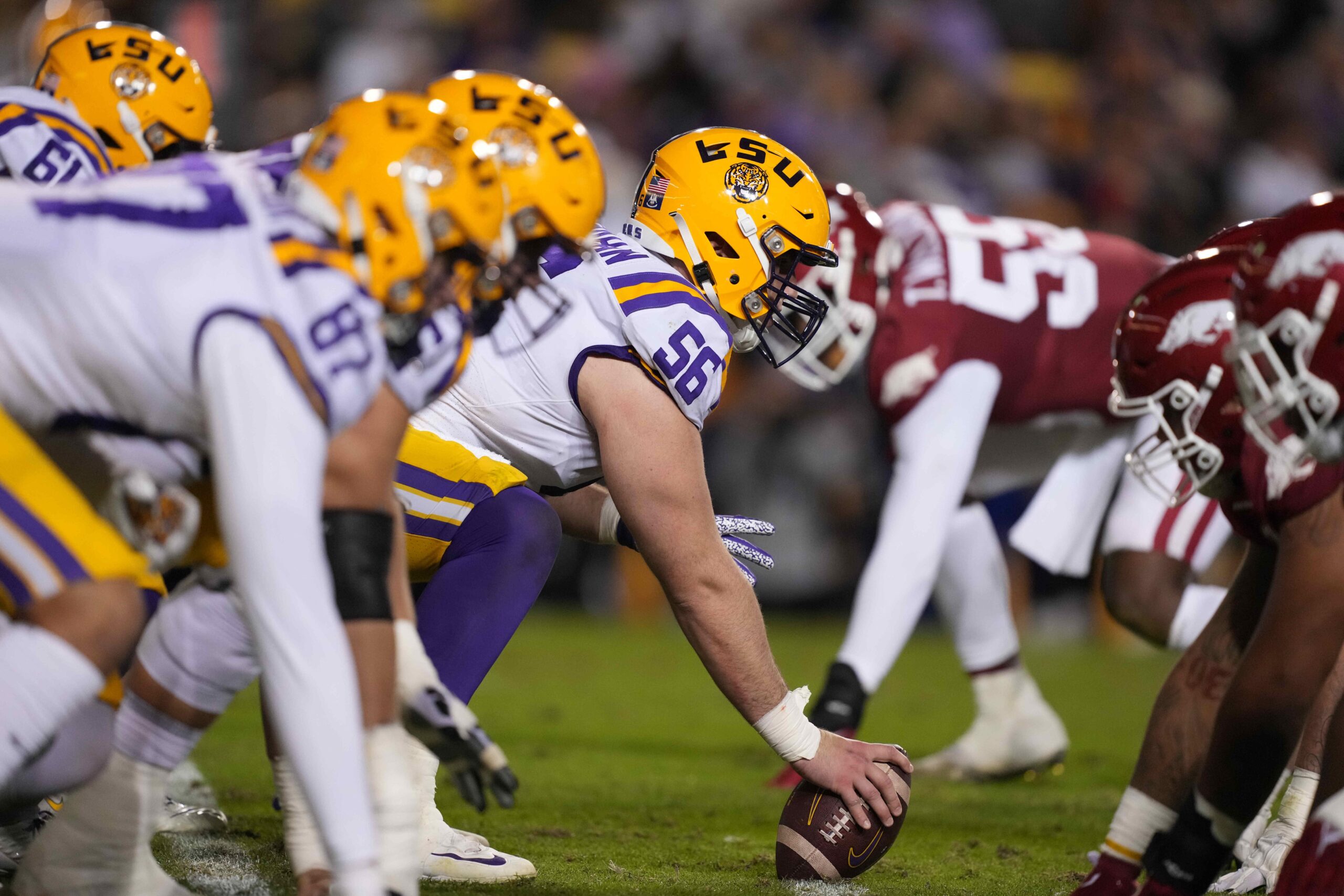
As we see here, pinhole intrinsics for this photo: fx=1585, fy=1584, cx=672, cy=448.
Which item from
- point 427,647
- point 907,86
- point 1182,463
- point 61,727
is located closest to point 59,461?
point 61,727

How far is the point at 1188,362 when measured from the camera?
116 inches

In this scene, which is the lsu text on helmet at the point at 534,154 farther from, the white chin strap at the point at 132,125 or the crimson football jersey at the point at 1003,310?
the crimson football jersey at the point at 1003,310

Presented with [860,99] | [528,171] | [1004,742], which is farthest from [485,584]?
[860,99]

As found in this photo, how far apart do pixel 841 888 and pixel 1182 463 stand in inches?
45.6

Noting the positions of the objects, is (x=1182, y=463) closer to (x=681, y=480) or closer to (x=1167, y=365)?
(x=1167, y=365)

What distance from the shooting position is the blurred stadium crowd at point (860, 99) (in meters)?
8.89

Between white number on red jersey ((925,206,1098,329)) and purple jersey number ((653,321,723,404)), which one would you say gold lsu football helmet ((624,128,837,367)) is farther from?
white number on red jersey ((925,206,1098,329))

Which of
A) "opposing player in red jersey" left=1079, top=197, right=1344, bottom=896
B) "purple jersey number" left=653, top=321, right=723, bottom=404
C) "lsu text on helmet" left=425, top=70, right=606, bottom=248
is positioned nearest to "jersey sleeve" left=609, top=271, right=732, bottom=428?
"purple jersey number" left=653, top=321, right=723, bottom=404

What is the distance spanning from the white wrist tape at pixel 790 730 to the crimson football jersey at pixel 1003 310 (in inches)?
68.7

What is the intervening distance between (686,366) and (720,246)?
529 mm

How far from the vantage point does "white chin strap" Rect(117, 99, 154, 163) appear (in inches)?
170

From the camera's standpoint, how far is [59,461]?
2.71 m

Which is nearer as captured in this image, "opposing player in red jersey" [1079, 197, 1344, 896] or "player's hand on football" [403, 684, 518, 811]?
"player's hand on football" [403, 684, 518, 811]

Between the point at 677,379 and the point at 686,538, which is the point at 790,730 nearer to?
the point at 686,538
